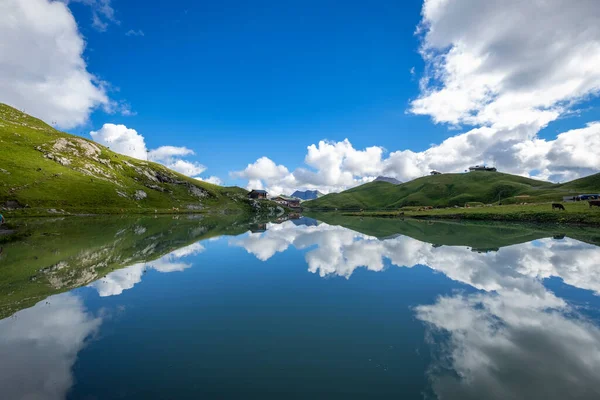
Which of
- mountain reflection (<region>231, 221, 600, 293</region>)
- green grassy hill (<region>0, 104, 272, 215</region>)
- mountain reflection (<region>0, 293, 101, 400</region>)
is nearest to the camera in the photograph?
mountain reflection (<region>0, 293, 101, 400</region>)

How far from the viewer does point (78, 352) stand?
11188 millimetres

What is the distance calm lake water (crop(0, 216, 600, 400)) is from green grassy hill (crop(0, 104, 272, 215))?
90152mm

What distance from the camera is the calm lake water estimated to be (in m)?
8.98

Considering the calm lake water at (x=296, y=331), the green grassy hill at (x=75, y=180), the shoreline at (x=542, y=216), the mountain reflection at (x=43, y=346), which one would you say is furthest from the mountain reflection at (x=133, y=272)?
the shoreline at (x=542, y=216)

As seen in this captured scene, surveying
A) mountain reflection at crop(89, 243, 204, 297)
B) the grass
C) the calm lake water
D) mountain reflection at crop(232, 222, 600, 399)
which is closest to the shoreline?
the grass

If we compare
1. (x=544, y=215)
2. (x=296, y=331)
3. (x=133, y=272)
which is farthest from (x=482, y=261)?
(x=544, y=215)

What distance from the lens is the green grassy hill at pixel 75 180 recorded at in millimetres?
95312

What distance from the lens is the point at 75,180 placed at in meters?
119

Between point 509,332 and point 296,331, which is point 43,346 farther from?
point 509,332

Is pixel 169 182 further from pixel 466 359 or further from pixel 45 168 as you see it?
pixel 466 359

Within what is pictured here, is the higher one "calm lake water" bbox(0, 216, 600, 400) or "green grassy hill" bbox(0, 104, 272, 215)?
"green grassy hill" bbox(0, 104, 272, 215)

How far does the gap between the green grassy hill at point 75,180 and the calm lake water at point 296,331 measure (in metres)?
90.2

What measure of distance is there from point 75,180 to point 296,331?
145609mm

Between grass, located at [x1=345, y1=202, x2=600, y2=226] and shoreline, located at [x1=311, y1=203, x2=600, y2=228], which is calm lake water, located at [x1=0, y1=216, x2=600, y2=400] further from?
grass, located at [x1=345, y1=202, x2=600, y2=226]
